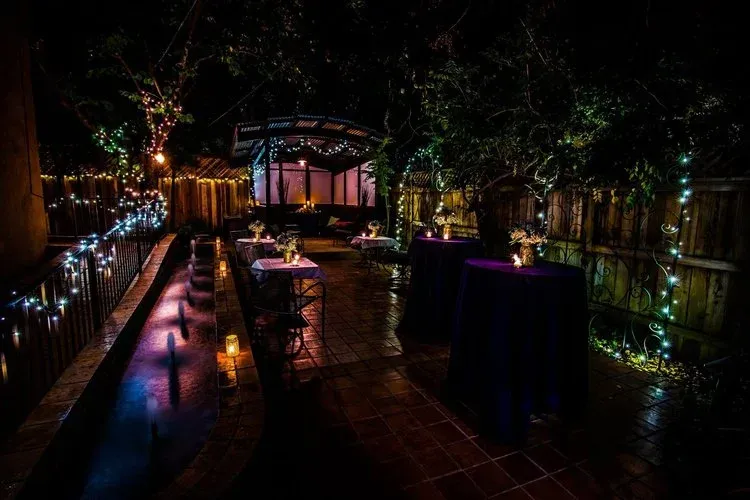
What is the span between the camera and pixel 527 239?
3.50 meters

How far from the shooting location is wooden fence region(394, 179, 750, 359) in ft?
12.9

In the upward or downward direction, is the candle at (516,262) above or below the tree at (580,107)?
below

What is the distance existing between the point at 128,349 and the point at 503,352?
15.2ft

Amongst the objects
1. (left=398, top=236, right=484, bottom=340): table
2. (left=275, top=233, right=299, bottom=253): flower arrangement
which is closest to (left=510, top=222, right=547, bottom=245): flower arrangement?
(left=398, top=236, right=484, bottom=340): table

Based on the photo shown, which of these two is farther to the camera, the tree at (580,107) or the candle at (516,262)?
the tree at (580,107)

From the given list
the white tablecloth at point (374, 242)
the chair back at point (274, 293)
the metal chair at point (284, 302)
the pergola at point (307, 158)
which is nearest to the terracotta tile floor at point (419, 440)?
the metal chair at point (284, 302)

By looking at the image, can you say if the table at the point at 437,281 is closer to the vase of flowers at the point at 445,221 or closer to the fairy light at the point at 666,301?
the vase of flowers at the point at 445,221

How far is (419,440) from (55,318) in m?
3.90

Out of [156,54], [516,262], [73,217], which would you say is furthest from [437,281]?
[73,217]

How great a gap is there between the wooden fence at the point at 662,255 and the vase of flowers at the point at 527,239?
804mm

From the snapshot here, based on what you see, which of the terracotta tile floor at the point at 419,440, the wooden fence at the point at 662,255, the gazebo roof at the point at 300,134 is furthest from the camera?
the gazebo roof at the point at 300,134

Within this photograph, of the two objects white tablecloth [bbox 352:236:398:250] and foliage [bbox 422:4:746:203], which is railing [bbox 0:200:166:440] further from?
foliage [bbox 422:4:746:203]

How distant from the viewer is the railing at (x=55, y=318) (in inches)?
128

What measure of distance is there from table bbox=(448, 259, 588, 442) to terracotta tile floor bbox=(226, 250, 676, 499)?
253 millimetres
